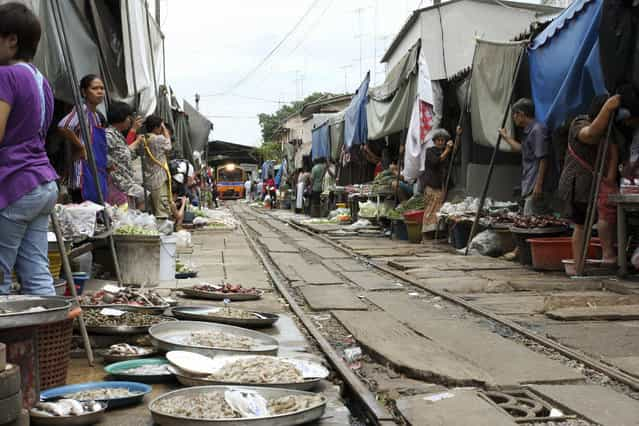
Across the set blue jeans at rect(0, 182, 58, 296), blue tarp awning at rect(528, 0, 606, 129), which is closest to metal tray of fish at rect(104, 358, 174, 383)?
blue jeans at rect(0, 182, 58, 296)

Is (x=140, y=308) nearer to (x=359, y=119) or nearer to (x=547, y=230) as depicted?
(x=547, y=230)

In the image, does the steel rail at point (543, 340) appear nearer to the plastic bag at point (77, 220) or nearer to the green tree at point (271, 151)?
the plastic bag at point (77, 220)

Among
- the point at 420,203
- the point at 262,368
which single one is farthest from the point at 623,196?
the point at 420,203

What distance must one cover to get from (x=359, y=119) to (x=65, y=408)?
14835 millimetres

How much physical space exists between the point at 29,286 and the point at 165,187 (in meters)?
7.44

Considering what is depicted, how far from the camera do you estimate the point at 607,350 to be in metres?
4.33

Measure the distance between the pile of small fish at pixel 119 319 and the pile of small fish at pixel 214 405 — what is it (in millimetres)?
1465

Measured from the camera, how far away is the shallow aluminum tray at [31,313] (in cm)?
253

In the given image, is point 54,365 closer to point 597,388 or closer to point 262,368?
point 262,368

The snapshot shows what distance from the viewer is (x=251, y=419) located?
2623mm

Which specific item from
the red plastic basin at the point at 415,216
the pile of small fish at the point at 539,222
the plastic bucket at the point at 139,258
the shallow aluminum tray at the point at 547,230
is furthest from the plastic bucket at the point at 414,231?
the plastic bucket at the point at 139,258

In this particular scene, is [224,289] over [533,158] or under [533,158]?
under

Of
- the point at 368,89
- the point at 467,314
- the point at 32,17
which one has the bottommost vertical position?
the point at 467,314

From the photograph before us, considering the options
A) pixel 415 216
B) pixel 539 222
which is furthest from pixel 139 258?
pixel 415 216
